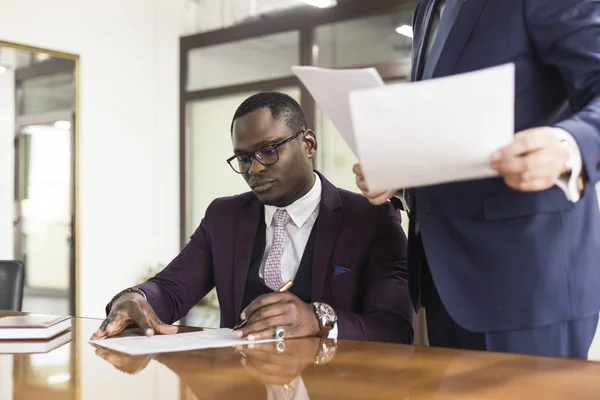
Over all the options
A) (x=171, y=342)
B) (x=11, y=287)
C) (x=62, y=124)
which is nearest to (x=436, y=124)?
(x=171, y=342)

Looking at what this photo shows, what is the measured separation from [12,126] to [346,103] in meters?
3.89

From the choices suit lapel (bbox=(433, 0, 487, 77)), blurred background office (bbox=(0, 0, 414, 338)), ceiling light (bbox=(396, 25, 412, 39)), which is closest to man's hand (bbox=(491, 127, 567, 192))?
suit lapel (bbox=(433, 0, 487, 77))

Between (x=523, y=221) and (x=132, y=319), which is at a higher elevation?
(x=523, y=221)

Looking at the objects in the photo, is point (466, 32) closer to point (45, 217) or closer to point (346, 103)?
point (346, 103)

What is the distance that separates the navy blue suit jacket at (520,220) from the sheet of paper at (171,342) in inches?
15.9

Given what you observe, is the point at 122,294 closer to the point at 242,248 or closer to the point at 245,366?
the point at 242,248

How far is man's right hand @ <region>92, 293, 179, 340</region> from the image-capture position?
151 centimetres

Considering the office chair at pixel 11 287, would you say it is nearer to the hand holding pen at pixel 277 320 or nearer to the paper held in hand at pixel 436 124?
the hand holding pen at pixel 277 320

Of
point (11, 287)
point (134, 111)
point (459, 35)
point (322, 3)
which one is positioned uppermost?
point (322, 3)

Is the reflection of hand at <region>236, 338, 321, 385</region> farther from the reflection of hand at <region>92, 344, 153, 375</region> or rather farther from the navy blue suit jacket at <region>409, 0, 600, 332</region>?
the navy blue suit jacket at <region>409, 0, 600, 332</region>

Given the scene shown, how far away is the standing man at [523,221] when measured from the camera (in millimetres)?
1203

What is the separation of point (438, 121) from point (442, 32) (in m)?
0.49

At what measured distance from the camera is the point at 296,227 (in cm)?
192

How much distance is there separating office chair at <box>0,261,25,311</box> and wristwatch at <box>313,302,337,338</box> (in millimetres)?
1379
